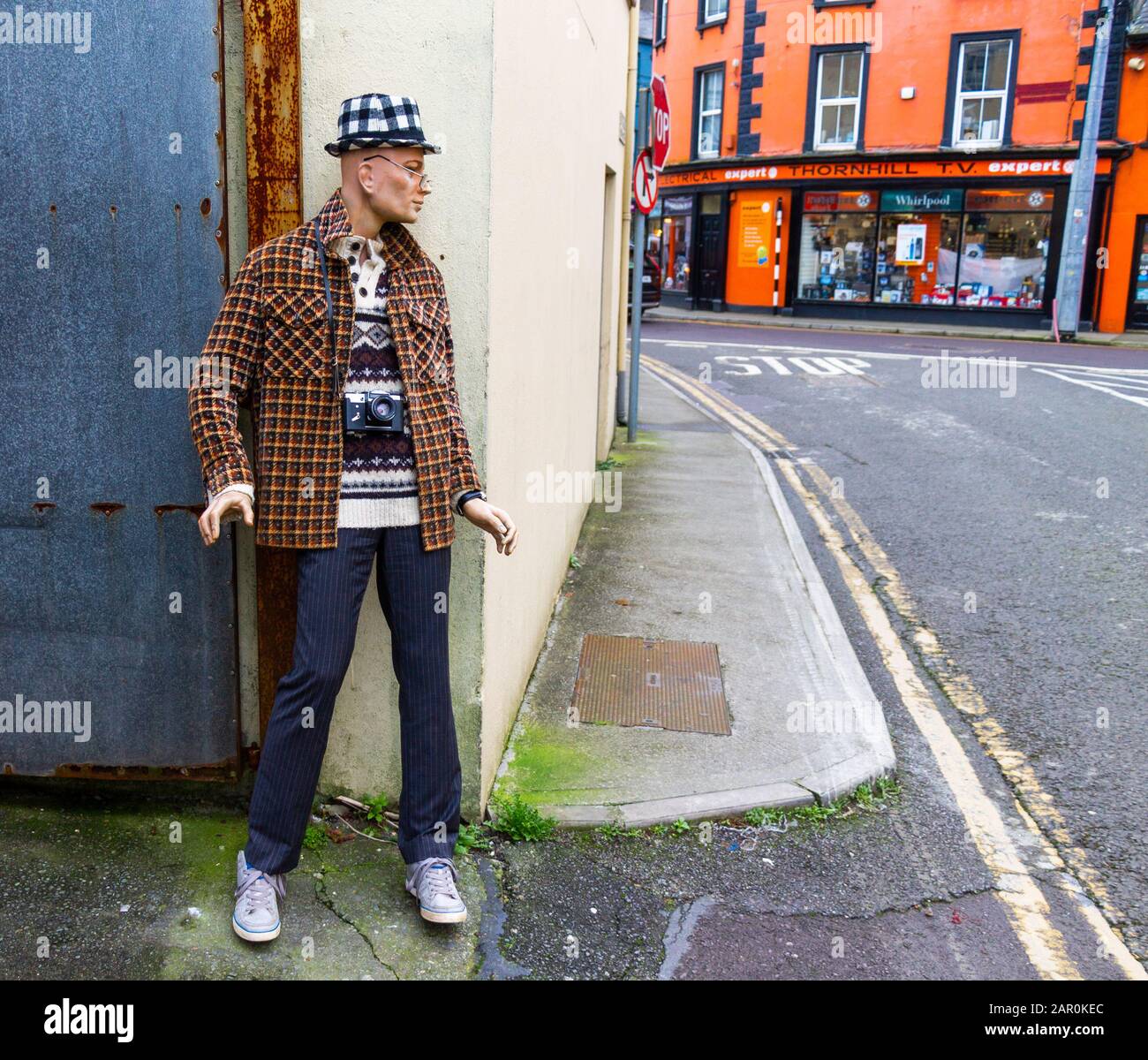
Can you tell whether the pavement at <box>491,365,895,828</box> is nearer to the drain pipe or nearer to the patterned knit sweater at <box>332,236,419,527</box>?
the patterned knit sweater at <box>332,236,419,527</box>

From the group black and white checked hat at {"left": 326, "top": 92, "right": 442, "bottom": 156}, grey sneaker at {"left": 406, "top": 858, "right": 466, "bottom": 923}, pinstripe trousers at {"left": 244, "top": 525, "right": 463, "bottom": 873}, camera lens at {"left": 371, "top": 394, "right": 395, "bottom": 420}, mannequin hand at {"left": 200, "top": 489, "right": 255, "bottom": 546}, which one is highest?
black and white checked hat at {"left": 326, "top": 92, "right": 442, "bottom": 156}

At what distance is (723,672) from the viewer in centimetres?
527

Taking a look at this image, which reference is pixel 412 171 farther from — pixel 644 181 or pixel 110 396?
pixel 644 181

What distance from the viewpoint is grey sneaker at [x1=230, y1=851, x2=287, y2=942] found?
3.09 meters

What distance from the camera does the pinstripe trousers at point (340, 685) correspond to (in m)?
3.16

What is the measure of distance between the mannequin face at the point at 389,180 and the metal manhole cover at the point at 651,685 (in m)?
2.30

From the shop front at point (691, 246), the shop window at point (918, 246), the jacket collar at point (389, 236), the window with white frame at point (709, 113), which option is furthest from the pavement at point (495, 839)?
the window with white frame at point (709, 113)

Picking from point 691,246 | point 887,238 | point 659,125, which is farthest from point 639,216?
point 691,246

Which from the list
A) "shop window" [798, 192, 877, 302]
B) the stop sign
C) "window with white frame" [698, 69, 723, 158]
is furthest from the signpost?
"window with white frame" [698, 69, 723, 158]

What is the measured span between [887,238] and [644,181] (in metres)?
18.6

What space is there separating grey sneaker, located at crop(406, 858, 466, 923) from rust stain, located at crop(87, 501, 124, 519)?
1.44 m
